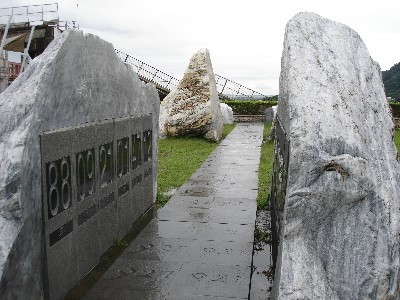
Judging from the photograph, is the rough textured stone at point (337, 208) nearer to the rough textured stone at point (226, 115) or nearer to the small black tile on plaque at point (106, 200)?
the small black tile on plaque at point (106, 200)

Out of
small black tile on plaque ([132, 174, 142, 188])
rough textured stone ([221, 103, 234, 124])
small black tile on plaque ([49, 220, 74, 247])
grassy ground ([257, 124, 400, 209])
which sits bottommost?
grassy ground ([257, 124, 400, 209])

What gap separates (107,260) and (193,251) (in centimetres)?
90

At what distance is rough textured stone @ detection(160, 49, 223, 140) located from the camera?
15.6 meters

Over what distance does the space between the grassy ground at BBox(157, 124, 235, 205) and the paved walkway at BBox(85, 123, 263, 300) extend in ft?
1.58

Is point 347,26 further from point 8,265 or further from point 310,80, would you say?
point 8,265

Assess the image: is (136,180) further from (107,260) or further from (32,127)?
(32,127)

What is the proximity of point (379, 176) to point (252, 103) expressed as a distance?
24.7 m

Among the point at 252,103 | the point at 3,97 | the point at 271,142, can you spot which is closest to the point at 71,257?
the point at 3,97

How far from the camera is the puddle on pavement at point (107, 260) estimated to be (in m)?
4.09

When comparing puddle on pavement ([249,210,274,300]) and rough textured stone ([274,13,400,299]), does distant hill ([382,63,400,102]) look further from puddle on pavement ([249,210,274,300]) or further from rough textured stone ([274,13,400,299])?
rough textured stone ([274,13,400,299])

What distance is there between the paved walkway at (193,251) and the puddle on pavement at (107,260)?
0.21 ft

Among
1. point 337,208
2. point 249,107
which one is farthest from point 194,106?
point 337,208

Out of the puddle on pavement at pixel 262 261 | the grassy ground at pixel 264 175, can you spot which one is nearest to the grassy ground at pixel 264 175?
the grassy ground at pixel 264 175

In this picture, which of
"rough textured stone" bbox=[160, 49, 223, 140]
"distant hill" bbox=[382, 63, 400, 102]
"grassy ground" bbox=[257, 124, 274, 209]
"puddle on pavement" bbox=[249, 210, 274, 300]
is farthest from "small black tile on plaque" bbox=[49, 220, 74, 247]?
"distant hill" bbox=[382, 63, 400, 102]
